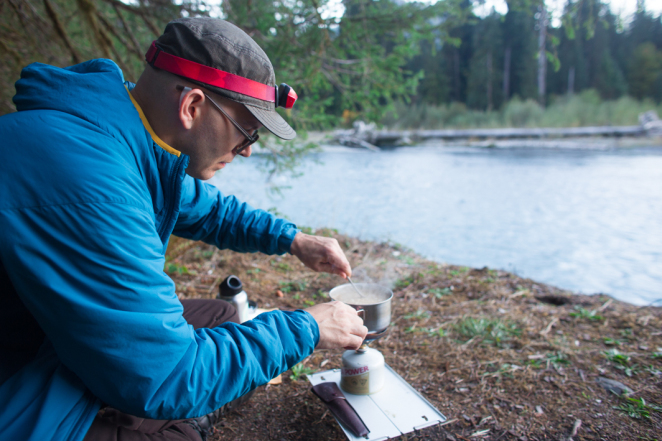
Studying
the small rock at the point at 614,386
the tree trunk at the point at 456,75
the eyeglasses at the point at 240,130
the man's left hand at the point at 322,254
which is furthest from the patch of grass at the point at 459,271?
the tree trunk at the point at 456,75

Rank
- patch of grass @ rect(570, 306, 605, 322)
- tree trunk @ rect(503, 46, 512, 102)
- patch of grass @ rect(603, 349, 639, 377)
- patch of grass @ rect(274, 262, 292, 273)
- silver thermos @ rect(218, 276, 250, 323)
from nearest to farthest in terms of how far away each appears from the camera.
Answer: patch of grass @ rect(603, 349, 639, 377) < silver thermos @ rect(218, 276, 250, 323) < patch of grass @ rect(570, 306, 605, 322) < patch of grass @ rect(274, 262, 292, 273) < tree trunk @ rect(503, 46, 512, 102)

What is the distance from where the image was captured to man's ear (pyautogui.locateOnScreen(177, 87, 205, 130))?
3.99 ft

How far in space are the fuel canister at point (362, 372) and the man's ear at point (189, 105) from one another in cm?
135

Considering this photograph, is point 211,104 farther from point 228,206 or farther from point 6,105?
point 6,105

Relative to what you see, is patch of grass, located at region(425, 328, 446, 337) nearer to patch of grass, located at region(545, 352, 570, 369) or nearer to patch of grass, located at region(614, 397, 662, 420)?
patch of grass, located at region(545, 352, 570, 369)

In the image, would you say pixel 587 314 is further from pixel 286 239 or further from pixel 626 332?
pixel 286 239

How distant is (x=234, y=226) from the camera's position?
2.08 m

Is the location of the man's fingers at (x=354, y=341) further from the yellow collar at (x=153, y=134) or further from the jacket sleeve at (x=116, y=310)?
the yellow collar at (x=153, y=134)

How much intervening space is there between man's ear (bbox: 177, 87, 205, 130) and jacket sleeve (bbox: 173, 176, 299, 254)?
74 cm

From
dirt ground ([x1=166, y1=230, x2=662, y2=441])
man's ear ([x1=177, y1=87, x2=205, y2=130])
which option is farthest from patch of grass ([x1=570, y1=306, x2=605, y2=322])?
man's ear ([x1=177, y1=87, x2=205, y2=130])

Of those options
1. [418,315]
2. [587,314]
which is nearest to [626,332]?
[587,314]

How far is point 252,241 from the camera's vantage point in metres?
2.07

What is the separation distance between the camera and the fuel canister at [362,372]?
193 cm

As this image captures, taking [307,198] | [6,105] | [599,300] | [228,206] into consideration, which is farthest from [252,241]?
[307,198]
